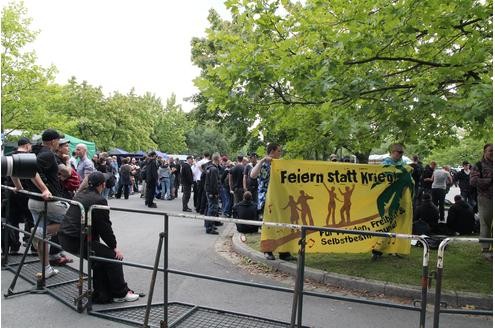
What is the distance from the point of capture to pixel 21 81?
979 inches

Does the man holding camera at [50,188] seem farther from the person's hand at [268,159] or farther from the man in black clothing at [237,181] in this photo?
the man in black clothing at [237,181]

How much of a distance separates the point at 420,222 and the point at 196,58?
73.9 feet

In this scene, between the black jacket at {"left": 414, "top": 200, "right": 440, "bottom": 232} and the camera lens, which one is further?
the black jacket at {"left": 414, "top": 200, "right": 440, "bottom": 232}

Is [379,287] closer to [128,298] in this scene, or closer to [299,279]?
[299,279]

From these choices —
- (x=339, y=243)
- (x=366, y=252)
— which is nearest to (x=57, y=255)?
(x=339, y=243)

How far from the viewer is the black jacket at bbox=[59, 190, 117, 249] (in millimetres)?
4691

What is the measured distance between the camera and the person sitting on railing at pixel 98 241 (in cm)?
471

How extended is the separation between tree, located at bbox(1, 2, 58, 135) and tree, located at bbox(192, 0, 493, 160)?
871 inches

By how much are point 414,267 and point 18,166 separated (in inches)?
217

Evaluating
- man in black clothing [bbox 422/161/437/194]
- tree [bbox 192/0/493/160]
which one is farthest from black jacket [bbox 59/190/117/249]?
man in black clothing [bbox 422/161/437/194]

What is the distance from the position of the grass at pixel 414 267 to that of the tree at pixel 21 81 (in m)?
23.3

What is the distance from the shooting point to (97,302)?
190 inches

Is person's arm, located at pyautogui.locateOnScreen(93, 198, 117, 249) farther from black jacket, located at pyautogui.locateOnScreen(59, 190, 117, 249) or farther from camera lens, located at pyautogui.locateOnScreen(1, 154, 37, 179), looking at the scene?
camera lens, located at pyautogui.locateOnScreen(1, 154, 37, 179)

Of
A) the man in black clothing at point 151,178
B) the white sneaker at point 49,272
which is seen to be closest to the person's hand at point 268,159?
the white sneaker at point 49,272
